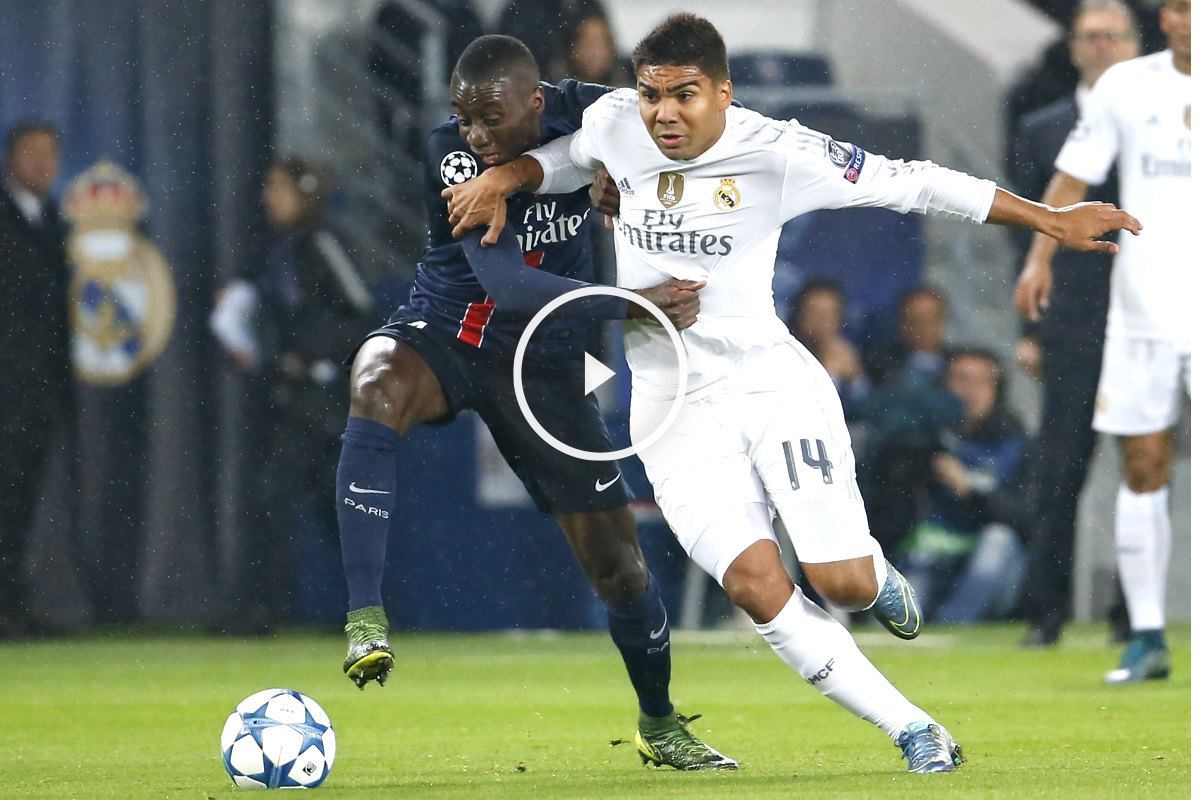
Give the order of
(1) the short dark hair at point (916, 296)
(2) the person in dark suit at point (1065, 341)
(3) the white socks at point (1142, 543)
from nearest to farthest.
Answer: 1. (3) the white socks at point (1142, 543)
2. (2) the person in dark suit at point (1065, 341)
3. (1) the short dark hair at point (916, 296)

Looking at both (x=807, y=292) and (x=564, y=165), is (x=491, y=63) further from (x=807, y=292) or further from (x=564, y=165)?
(x=807, y=292)

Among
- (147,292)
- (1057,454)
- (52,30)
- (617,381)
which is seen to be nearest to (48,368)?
(147,292)

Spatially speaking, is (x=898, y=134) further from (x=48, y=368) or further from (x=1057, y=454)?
(x=48, y=368)

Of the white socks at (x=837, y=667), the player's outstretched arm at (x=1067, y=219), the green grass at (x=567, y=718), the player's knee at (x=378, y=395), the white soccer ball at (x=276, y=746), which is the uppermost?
the player's outstretched arm at (x=1067, y=219)

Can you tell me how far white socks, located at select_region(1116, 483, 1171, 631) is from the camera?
6.85 metres

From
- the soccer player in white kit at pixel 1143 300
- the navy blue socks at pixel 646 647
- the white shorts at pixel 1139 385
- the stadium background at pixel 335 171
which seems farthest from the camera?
the stadium background at pixel 335 171

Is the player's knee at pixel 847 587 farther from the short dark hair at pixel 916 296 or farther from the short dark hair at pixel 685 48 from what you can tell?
the short dark hair at pixel 916 296

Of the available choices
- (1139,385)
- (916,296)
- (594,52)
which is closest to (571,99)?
(1139,385)

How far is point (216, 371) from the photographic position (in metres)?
8.96

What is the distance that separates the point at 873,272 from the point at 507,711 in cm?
361

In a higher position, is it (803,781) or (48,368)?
(48,368)

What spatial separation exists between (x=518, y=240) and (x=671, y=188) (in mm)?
580

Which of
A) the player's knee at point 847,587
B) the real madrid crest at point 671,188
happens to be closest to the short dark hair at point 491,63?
the real madrid crest at point 671,188

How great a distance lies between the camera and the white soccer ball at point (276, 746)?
13.9 ft
